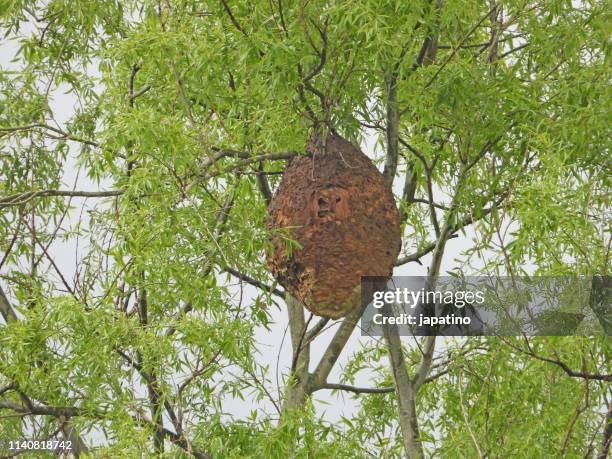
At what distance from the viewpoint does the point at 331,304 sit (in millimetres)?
5215

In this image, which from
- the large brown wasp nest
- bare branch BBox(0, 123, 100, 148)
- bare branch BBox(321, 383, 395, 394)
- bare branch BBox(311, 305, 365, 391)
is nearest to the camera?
the large brown wasp nest

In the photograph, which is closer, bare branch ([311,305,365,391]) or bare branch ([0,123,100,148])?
bare branch ([0,123,100,148])

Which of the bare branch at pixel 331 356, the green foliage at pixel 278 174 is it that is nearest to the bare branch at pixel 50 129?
the green foliage at pixel 278 174

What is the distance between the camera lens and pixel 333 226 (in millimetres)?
5102

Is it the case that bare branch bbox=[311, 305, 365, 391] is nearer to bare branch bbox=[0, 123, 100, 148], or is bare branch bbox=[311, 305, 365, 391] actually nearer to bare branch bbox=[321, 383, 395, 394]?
bare branch bbox=[321, 383, 395, 394]

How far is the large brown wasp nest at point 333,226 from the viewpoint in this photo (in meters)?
5.12

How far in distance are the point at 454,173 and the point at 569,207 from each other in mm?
1380

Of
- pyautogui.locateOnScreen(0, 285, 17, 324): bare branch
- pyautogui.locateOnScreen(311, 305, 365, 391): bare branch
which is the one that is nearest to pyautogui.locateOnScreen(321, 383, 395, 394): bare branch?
pyautogui.locateOnScreen(311, 305, 365, 391): bare branch

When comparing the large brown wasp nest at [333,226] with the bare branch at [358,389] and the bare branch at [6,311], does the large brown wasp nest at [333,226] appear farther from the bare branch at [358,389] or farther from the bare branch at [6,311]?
the bare branch at [6,311]

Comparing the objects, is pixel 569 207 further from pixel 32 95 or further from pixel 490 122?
pixel 32 95

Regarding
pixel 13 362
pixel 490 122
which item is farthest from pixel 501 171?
pixel 13 362

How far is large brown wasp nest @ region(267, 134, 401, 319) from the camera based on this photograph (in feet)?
16.8

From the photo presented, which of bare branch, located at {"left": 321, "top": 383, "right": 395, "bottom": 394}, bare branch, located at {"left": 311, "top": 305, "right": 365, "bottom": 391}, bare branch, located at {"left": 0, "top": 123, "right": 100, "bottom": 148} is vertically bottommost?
bare branch, located at {"left": 321, "top": 383, "right": 395, "bottom": 394}

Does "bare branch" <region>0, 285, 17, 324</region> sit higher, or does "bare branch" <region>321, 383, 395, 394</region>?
"bare branch" <region>0, 285, 17, 324</region>
